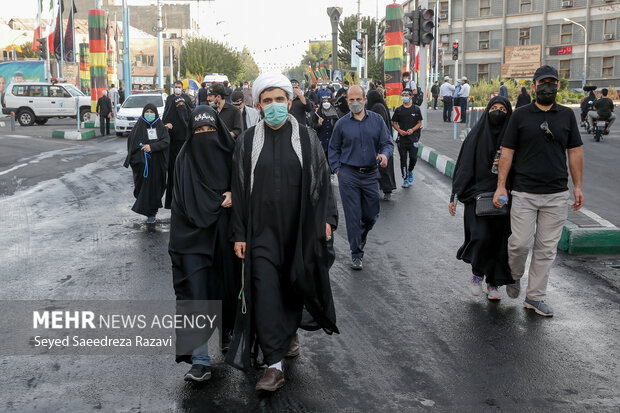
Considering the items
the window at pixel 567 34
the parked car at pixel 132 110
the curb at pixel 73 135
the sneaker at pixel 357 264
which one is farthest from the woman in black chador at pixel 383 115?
the window at pixel 567 34

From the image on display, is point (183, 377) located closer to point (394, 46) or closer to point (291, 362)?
point (291, 362)

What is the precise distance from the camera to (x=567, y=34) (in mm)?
63875

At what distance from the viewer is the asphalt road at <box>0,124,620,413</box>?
167 inches

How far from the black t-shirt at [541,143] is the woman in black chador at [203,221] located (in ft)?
7.67

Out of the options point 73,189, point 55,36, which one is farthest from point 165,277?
point 55,36

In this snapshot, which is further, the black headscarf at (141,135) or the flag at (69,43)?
the flag at (69,43)

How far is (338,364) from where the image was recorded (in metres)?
4.86

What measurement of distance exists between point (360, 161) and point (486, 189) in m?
1.84

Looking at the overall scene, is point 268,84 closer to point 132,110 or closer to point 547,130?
point 547,130

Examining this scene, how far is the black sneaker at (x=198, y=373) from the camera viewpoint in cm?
447

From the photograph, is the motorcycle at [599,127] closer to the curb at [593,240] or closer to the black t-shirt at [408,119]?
the black t-shirt at [408,119]

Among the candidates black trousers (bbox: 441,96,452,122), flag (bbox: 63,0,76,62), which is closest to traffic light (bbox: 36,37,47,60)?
flag (bbox: 63,0,76,62)

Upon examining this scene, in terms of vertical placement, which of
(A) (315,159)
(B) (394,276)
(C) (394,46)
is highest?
(C) (394,46)

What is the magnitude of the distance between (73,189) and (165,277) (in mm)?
7414
